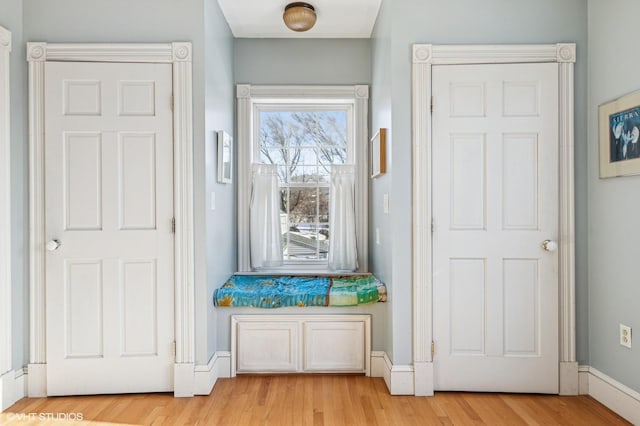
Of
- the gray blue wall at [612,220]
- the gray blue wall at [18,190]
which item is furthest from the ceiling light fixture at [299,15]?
the gray blue wall at [612,220]

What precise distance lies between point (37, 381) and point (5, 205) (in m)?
1.06

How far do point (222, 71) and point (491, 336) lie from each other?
8.31ft

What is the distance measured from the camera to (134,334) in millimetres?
2688

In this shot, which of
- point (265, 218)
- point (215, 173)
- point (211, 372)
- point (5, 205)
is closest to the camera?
point (5, 205)

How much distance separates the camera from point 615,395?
2.47 meters

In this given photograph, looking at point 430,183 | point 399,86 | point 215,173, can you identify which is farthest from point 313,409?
point 399,86

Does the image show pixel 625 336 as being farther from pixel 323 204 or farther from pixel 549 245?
pixel 323 204

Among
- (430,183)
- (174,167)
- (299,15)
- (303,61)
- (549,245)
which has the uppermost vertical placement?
(299,15)

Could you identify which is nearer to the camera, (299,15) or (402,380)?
(402,380)

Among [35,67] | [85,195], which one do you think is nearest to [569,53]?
[85,195]

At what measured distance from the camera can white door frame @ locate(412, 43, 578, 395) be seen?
8.76 feet

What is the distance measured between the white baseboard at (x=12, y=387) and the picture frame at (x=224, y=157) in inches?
65.5

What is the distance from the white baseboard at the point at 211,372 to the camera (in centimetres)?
270

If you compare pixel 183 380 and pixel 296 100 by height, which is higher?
pixel 296 100
